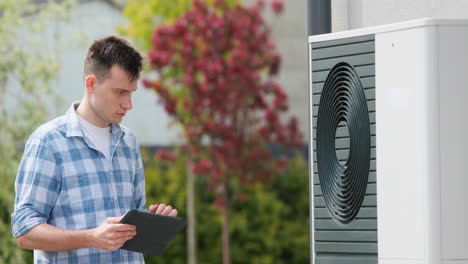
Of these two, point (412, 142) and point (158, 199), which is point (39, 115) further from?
point (412, 142)

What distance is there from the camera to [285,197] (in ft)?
32.4

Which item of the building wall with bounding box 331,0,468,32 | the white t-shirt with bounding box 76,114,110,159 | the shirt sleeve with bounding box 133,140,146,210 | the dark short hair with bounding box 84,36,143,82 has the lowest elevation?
the shirt sleeve with bounding box 133,140,146,210

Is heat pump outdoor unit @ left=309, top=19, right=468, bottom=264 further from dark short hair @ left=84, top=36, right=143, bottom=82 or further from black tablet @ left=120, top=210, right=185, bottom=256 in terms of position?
dark short hair @ left=84, top=36, right=143, bottom=82

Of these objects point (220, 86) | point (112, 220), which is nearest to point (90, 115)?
point (112, 220)

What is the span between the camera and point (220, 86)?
890 cm

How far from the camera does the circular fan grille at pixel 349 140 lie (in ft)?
8.74

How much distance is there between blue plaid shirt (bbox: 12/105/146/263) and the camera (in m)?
3.05

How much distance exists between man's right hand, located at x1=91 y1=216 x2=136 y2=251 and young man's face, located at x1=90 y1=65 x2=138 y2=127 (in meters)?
0.38

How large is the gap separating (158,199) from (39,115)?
4.68ft

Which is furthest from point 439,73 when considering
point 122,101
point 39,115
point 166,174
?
point 166,174

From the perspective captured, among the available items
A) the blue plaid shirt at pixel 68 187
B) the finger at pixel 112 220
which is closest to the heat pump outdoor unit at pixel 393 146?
the finger at pixel 112 220

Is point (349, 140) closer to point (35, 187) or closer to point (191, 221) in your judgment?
point (35, 187)

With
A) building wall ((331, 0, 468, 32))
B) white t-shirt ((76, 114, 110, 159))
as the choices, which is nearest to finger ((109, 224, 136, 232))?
white t-shirt ((76, 114, 110, 159))

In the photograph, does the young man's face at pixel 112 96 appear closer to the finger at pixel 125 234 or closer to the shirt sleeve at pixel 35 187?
the shirt sleeve at pixel 35 187
